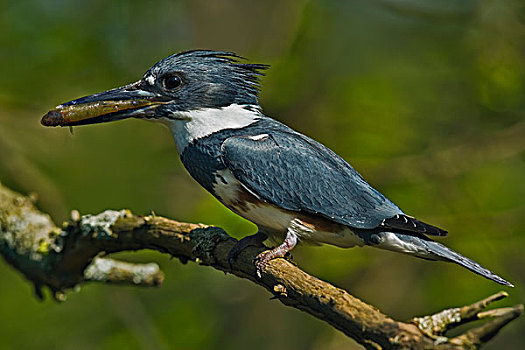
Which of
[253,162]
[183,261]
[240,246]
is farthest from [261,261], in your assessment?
[183,261]

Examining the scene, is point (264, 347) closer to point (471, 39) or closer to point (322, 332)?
point (322, 332)

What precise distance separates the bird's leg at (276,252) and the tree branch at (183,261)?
0.04 meters

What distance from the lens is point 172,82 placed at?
9.43ft

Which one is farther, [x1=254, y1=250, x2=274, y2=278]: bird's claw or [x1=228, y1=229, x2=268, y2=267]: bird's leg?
[x1=228, y1=229, x2=268, y2=267]: bird's leg

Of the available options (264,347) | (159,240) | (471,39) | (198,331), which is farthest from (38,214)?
(471,39)

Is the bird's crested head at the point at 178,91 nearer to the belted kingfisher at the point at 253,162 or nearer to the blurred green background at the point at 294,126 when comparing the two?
the belted kingfisher at the point at 253,162

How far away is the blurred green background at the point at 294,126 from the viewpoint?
4.54 m

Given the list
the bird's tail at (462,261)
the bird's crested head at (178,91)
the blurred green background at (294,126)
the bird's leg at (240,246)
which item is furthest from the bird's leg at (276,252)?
the blurred green background at (294,126)

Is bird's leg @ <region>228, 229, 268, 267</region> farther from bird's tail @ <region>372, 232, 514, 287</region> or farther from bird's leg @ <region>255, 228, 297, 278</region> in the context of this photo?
bird's tail @ <region>372, 232, 514, 287</region>

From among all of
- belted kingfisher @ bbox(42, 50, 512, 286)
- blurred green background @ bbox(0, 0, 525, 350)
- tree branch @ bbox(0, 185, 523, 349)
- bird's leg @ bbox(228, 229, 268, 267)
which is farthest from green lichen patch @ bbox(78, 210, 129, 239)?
blurred green background @ bbox(0, 0, 525, 350)

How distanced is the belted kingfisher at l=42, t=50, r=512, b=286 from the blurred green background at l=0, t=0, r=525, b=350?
1.48 meters

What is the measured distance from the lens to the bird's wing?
2619 mm

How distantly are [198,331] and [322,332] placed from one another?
119 centimetres

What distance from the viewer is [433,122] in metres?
4.92
